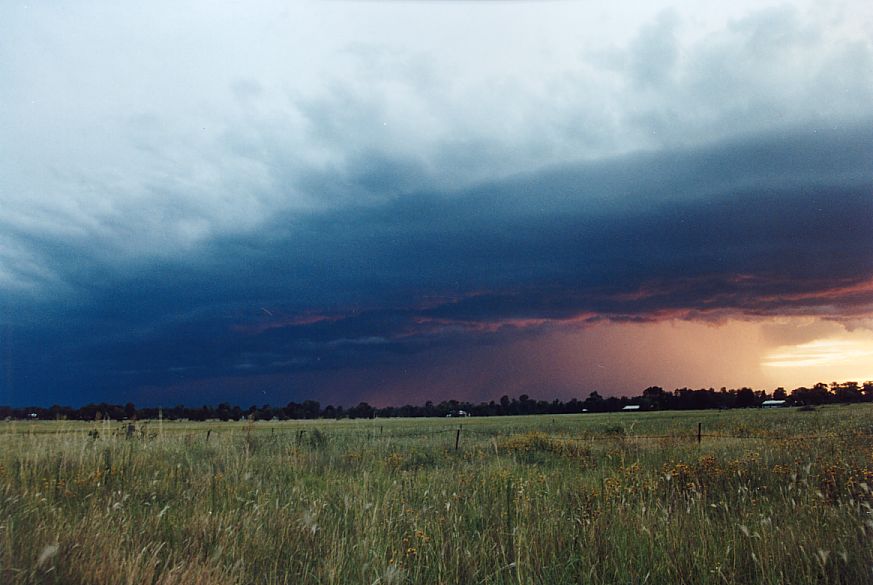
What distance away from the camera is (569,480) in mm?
9609

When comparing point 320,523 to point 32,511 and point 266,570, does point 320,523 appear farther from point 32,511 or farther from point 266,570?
point 32,511

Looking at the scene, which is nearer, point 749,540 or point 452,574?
point 452,574

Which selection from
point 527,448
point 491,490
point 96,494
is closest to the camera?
point 96,494

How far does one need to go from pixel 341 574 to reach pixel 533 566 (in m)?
1.67

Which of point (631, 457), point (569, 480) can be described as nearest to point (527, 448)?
point (631, 457)

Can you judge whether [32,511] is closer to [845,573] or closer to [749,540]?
[749,540]

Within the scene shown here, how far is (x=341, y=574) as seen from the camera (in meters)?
4.70

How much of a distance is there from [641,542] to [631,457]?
816cm

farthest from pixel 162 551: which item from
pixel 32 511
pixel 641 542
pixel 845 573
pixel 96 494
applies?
pixel 845 573

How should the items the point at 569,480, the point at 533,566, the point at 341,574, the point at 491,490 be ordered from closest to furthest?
the point at 341,574 < the point at 533,566 < the point at 491,490 < the point at 569,480

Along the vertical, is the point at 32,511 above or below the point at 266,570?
above

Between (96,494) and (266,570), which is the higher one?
(96,494)

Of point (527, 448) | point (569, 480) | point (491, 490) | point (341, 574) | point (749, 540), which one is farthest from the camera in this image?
point (527, 448)

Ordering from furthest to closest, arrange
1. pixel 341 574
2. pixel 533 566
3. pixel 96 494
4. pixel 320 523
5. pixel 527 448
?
pixel 527 448, pixel 96 494, pixel 320 523, pixel 533 566, pixel 341 574
